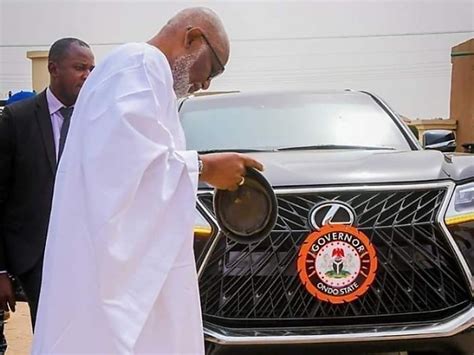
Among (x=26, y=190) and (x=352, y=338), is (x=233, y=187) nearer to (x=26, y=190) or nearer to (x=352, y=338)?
(x=352, y=338)

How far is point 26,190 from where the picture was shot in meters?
3.04

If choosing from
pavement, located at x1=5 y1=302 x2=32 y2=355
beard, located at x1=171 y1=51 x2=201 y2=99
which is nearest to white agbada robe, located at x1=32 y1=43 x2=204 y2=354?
beard, located at x1=171 y1=51 x2=201 y2=99

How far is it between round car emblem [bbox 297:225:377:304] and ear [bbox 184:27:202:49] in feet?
3.69

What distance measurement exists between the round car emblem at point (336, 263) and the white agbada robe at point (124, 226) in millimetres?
1024

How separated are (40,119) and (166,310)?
1468mm

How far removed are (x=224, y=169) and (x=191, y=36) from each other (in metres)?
0.46

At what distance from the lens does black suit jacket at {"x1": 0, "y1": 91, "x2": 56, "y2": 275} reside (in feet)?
9.92

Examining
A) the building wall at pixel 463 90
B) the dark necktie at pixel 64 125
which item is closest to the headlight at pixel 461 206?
the dark necktie at pixel 64 125

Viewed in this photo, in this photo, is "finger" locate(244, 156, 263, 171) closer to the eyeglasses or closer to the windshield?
the eyeglasses

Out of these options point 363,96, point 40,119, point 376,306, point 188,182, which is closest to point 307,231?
point 376,306

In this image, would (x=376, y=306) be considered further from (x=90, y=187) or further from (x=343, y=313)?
(x=90, y=187)

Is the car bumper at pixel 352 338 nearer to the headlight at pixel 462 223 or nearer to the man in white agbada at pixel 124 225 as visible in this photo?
the headlight at pixel 462 223

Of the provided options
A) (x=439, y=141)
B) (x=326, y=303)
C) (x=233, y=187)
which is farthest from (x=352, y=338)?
(x=439, y=141)

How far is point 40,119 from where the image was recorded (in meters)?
3.11
